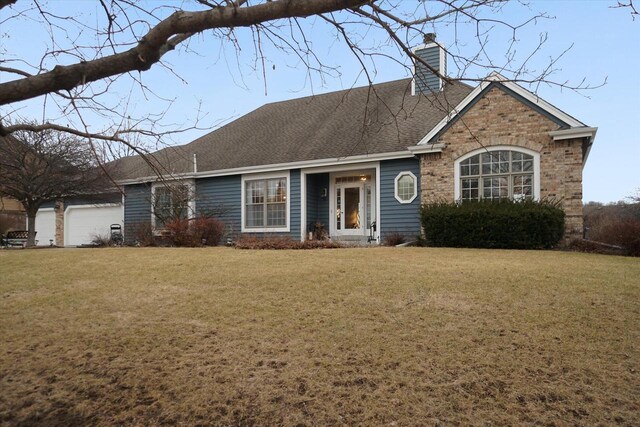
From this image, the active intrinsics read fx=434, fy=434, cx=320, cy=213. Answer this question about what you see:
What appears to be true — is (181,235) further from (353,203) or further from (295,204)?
(353,203)

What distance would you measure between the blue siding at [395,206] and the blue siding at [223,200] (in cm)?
620

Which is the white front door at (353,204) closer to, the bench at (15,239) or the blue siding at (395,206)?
the blue siding at (395,206)

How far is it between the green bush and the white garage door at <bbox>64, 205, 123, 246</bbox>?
53.0ft

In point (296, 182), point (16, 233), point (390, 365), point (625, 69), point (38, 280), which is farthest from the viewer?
point (16, 233)

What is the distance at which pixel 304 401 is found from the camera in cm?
319

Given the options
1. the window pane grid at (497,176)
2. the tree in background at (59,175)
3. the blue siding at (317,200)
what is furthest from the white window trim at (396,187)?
the tree in background at (59,175)

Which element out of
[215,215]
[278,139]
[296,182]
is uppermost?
[278,139]

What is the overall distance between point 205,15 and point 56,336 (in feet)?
12.2

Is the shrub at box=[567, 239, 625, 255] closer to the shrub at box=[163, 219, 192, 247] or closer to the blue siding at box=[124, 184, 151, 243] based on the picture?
A: the shrub at box=[163, 219, 192, 247]

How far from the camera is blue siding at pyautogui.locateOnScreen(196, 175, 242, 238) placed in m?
17.8

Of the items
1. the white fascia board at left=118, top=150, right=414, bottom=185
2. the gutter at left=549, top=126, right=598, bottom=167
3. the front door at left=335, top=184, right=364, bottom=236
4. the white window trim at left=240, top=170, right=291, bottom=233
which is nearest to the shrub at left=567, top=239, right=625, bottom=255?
the gutter at left=549, top=126, right=598, bottom=167

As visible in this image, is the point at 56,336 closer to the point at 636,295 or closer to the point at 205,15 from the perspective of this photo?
the point at 205,15

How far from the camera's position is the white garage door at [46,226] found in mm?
23938

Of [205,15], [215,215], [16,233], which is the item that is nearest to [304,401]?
[205,15]
